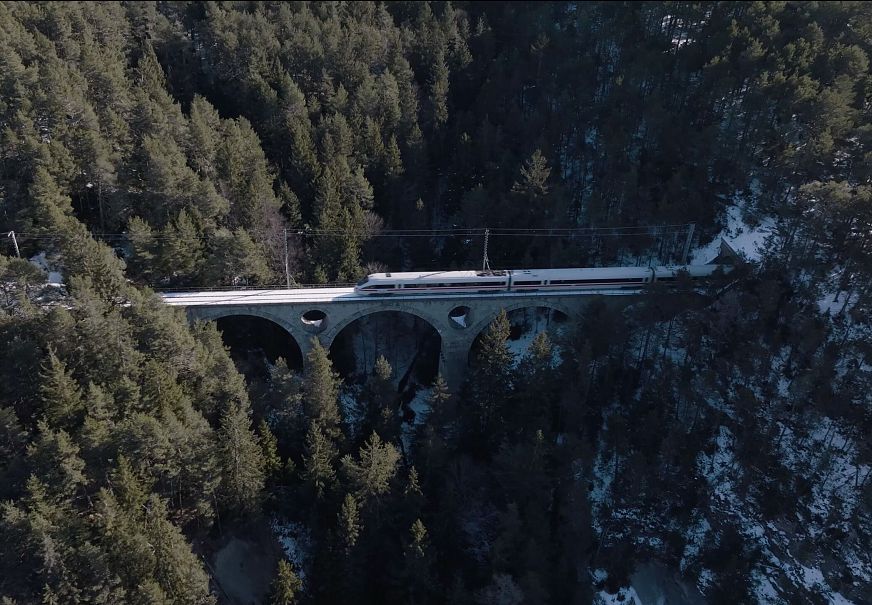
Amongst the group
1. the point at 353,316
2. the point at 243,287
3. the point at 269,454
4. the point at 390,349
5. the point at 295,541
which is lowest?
the point at 295,541

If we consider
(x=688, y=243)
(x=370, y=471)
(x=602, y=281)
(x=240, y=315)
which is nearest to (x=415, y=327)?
(x=240, y=315)

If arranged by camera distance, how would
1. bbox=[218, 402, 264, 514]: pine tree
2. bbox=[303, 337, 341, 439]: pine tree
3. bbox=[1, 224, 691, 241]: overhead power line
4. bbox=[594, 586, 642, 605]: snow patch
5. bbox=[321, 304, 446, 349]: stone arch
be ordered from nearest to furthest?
bbox=[218, 402, 264, 514]: pine tree < bbox=[303, 337, 341, 439]: pine tree < bbox=[594, 586, 642, 605]: snow patch < bbox=[321, 304, 446, 349]: stone arch < bbox=[1, 224, 691, 241]: overhead power line

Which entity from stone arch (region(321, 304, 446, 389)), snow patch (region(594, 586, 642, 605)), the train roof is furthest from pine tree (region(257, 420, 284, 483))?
snow patch (region(594, 586, 642, 605))

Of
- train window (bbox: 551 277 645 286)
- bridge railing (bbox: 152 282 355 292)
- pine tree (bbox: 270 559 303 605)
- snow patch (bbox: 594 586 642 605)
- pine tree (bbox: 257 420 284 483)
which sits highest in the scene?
train window (bbox: 551 277 645 286)

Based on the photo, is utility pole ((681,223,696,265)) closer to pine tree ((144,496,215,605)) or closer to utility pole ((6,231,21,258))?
pine tree ((144,496,215,605))

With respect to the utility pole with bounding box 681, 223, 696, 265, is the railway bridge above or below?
below

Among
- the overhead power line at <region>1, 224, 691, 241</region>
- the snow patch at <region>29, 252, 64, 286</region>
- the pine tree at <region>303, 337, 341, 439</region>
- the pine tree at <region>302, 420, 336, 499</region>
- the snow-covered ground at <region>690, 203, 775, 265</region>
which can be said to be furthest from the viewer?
the snow-covered ground at <region>690, 203, 775, 265</region>

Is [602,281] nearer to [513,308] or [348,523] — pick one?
[513,308]
